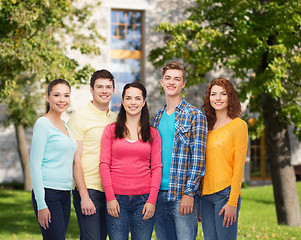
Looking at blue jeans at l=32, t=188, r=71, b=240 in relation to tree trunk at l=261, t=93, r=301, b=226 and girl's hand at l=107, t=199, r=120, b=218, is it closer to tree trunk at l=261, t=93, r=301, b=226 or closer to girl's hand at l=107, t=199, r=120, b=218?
girl's hand at l=107, t=199, r=120, b=218

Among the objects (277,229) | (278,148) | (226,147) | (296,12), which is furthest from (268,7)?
(226,147)

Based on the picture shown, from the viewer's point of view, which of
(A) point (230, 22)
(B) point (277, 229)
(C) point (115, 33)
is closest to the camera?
(B) point (277, 229)

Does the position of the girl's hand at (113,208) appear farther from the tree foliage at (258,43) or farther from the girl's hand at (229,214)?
the tree foliage at (258,43)

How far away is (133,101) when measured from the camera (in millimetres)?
3873

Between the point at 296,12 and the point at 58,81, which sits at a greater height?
the point at 296,12

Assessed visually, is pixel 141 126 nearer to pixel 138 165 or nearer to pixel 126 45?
pixel 138 165

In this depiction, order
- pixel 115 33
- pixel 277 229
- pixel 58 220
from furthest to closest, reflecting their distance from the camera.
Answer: pixel 115 33 → pixel 277 229 → pixel 58 220

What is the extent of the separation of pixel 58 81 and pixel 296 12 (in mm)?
7691

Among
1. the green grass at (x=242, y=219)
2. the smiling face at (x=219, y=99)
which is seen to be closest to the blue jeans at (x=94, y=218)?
the smiling face at (x=219, y=99)

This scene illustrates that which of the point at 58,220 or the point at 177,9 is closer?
the point at 58,220

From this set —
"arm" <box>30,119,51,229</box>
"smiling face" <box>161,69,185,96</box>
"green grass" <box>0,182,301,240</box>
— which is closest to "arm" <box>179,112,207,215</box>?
"smiling face" <box>161,69,185,96</box>

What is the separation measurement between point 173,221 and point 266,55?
7.98 m

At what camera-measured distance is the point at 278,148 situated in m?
11.7

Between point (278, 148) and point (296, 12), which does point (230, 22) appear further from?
point (278, 148)
